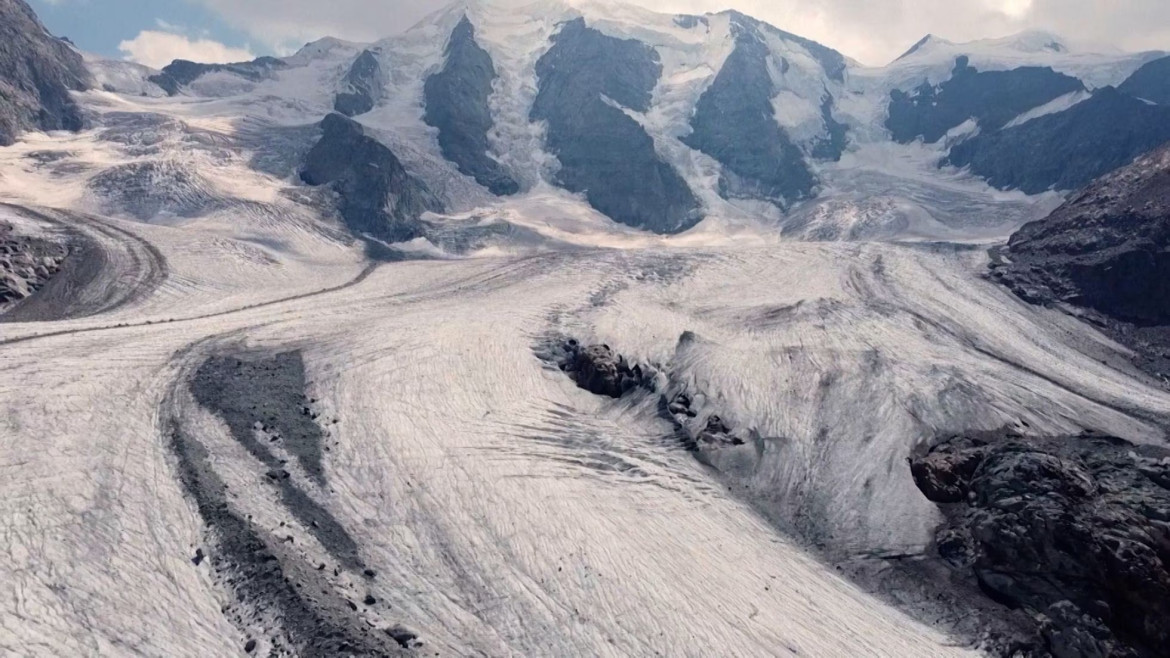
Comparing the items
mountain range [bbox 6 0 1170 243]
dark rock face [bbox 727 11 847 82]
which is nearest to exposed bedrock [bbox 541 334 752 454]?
mountain range [bbox 6 0 1170 243]

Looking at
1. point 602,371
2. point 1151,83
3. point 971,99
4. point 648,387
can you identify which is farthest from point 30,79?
point 1151,83

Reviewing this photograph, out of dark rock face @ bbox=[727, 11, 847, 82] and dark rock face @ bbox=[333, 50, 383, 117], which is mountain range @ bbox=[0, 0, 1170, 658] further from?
dark rock face @ bbox=[727, 11, 847, 82]

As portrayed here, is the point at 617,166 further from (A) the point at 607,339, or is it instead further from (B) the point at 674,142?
(A) the point at 607,339

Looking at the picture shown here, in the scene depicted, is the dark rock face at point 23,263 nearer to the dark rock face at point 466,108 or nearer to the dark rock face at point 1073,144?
the dark rock face at point 466,108

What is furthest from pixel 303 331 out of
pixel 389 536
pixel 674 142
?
pixel 674 142

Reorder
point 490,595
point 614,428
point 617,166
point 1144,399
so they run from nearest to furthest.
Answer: point 490,595 → point 614,428 → point 1144,399 → point 617,166

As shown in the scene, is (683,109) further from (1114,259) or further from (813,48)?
(1114,259)
